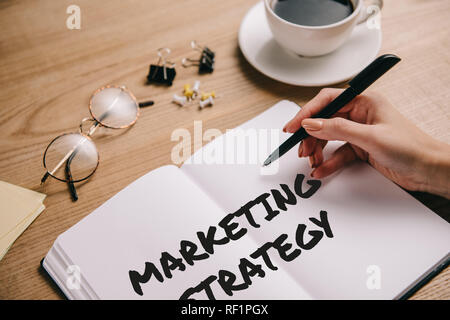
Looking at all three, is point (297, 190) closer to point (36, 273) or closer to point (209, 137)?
point (209, 137)

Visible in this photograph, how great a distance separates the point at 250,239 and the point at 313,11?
19.9 inches

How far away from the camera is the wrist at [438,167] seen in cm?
59

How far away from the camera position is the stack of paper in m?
0.64

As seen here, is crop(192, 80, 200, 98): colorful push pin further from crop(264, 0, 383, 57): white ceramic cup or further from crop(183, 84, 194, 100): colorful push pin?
crop(264, 0, 383, 57): white ceramic cup

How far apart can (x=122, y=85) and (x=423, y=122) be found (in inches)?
26.4

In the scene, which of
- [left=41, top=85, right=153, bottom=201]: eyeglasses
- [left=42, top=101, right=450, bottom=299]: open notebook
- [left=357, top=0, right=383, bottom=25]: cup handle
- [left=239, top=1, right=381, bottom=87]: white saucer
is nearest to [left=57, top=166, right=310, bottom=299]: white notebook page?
[left=42, top=101, right=450, bottom=299]: open notebook

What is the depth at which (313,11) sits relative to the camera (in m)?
0.76

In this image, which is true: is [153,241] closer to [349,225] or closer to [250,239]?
[250,239]

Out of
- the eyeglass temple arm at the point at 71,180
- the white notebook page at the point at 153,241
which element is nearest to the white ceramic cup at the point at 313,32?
the white notebook page at the point at 153,241

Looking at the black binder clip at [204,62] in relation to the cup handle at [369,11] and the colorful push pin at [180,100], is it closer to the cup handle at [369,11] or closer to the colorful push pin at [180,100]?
the colorful push pin at [180,100]

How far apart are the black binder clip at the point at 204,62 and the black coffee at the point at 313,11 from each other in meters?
0.18

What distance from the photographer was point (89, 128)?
76 centimetres

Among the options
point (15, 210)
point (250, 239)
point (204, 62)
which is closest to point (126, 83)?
point (204, 62)
